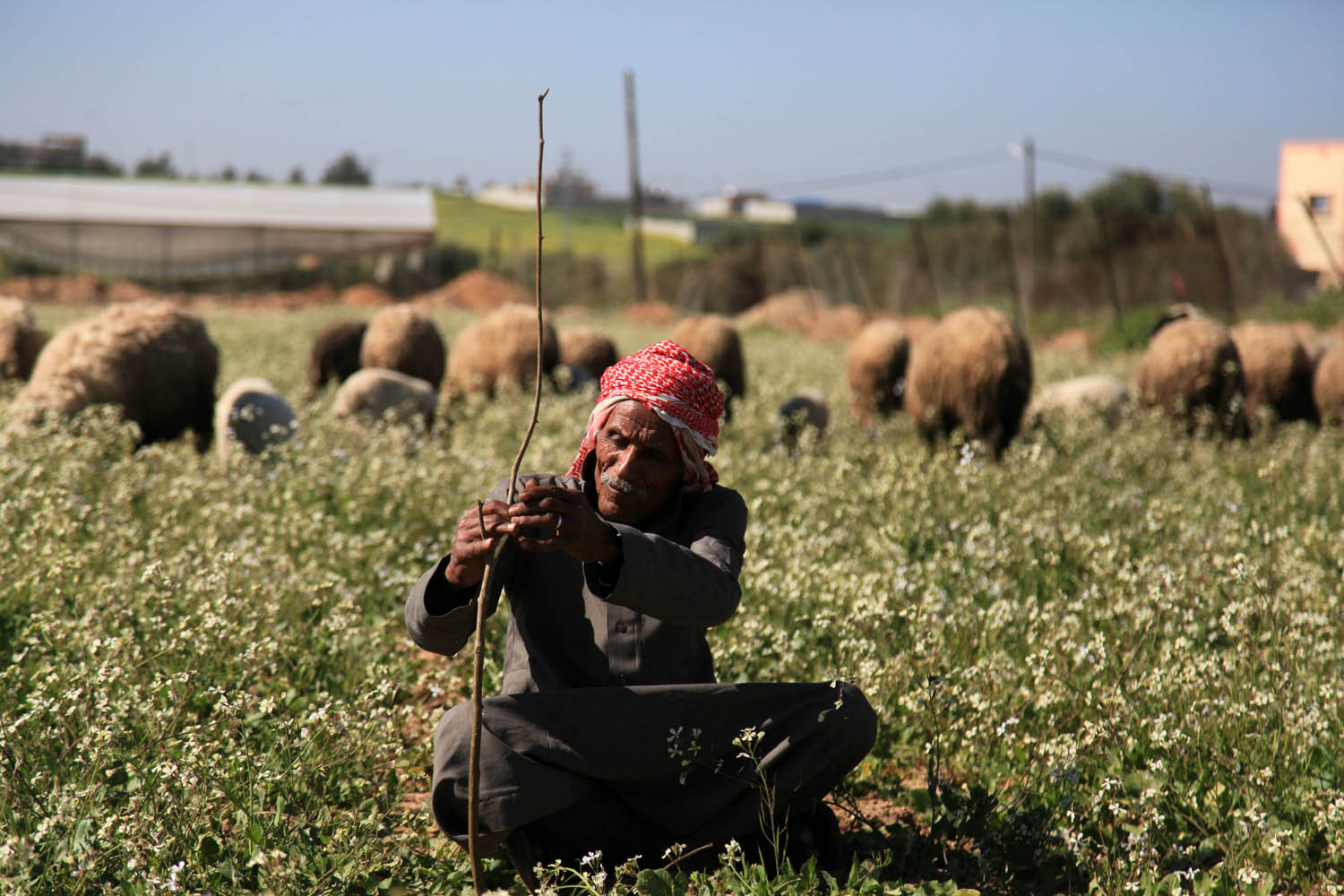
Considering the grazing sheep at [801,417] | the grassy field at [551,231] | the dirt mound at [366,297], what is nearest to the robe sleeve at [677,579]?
the grazing sheep at [801,417]

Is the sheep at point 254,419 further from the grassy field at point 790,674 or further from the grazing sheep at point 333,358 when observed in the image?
the grazing sheep at point 333,358

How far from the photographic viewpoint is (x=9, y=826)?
2.87 m

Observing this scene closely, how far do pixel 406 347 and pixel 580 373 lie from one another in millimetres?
1775

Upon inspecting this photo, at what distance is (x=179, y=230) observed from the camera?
Answer: 132 feet

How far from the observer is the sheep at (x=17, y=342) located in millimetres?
10305

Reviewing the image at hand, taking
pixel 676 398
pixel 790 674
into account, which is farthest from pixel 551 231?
pixel 676 398

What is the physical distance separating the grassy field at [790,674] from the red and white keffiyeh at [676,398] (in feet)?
3.13

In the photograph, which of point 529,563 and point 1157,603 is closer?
point 529,563

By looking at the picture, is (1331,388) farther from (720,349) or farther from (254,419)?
(254,419)

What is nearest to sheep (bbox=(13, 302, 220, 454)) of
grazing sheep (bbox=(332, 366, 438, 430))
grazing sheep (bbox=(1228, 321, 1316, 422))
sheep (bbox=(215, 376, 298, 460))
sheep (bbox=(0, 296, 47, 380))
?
sheep (bbox=(215, 376, 298, 460))

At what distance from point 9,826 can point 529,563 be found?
144 cm

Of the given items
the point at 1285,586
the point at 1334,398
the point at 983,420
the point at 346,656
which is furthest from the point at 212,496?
the point at 1334,398

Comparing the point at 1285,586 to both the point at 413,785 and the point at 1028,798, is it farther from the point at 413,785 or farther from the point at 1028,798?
the point at 413,785

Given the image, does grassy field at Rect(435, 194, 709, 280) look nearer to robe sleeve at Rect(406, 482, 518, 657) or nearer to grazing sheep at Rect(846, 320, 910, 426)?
grazing sheep at Rect(846, 320, 910, 426)
